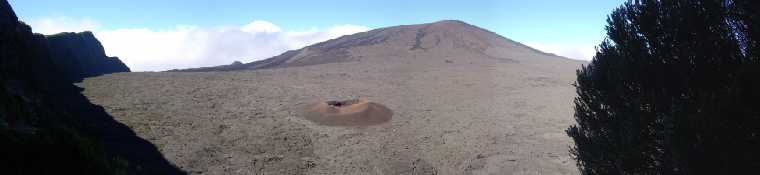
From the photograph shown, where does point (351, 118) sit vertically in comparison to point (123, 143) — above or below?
above

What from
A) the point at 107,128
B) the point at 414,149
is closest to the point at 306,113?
the point at 414,149

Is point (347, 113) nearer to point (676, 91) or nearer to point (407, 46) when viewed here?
point (676, 91)

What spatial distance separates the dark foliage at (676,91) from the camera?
1120 cm

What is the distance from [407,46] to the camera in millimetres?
100875

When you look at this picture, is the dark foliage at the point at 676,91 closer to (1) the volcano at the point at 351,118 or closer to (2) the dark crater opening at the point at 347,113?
(1) the volcano at the point at 351,118

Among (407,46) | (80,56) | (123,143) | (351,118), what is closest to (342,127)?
(351,118)

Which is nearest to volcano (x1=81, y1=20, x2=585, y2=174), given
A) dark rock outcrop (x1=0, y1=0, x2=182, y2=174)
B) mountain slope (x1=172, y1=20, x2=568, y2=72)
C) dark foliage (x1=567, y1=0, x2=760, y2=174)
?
dark rock outcrop (x1=0, y1=0, x2=182, y2=174)

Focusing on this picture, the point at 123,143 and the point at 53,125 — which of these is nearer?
the point at 53,125

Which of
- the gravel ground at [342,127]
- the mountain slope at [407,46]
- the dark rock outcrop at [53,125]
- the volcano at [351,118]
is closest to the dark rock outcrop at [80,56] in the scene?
the dark rock outcrop at [53,125]

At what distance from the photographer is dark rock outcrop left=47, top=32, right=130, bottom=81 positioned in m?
52.4

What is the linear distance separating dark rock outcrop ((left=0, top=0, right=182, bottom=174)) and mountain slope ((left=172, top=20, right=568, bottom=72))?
136 ft

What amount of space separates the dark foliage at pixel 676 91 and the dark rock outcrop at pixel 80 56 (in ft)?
166

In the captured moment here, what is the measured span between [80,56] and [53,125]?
7046 cm

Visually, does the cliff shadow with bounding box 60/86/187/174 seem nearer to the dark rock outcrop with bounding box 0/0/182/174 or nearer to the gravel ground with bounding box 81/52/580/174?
the dark rock outcrop with bounding box 0/0/182/174
